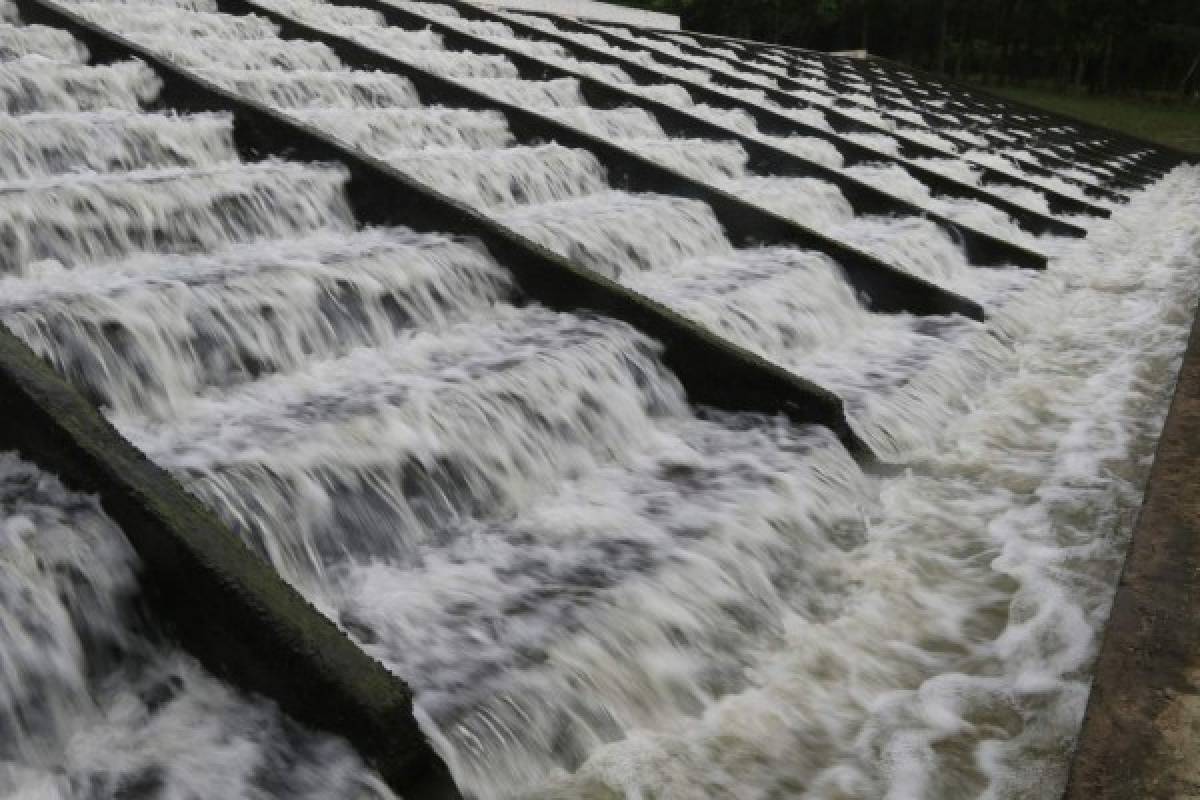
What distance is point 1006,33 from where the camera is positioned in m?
43.8

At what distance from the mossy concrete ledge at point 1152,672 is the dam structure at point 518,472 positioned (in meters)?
0.01

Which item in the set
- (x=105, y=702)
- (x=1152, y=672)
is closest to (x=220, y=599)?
(x=105, y=702)

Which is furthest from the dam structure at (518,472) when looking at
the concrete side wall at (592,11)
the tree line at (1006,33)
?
the tree line at (1006,33)

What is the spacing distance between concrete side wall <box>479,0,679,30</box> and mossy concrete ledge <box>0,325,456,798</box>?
13870 millimetres

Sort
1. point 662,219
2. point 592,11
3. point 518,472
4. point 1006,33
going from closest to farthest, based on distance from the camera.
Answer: point 518,472 → point 662,219 → point 592,11 → point 1006,33

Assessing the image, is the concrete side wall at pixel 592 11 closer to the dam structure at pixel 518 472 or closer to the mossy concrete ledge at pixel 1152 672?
the dam structure at pixel 518 472

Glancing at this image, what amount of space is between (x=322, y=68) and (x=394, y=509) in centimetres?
635

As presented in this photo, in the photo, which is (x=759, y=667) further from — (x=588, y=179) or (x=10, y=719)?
(x=588, y=179)

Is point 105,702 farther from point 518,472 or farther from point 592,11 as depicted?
point 592,11

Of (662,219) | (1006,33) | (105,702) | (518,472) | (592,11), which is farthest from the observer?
(1006,33)

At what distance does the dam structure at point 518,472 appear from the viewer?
2521 mm

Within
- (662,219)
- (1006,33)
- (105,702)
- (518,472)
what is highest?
(1006,33)

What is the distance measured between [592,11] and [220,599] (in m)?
18.3

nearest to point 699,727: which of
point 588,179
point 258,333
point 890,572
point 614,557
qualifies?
point 614,557
